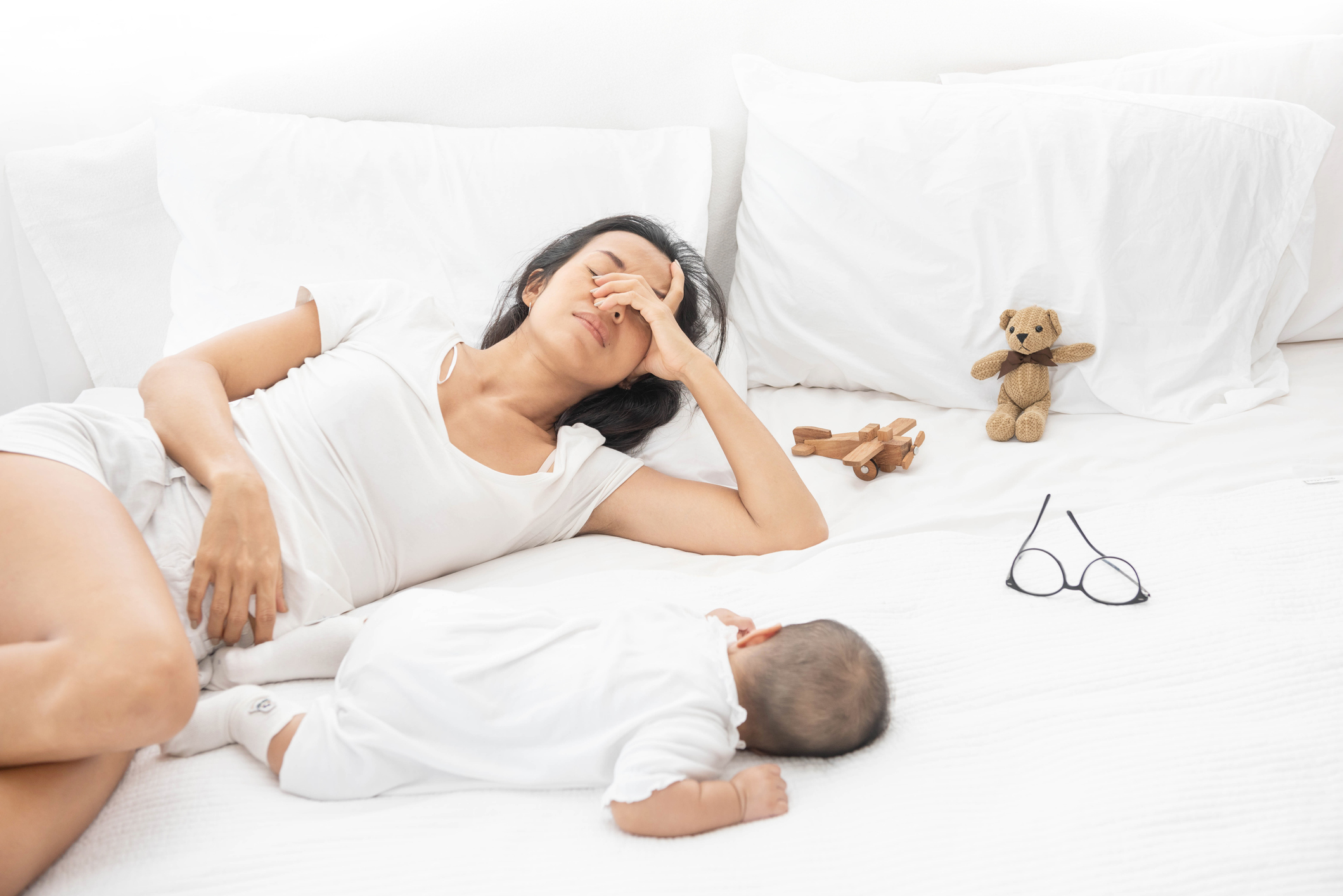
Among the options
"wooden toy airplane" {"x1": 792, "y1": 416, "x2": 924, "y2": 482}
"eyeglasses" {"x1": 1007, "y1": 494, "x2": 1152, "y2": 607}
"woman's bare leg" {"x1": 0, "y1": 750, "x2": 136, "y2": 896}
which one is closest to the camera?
"woman's bare leg" {"x1": 0, "y1": 750, "x2": 136, "y2": 896}

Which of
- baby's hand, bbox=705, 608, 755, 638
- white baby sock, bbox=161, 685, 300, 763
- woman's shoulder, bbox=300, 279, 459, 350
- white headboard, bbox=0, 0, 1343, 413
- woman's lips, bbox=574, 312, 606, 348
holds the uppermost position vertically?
white headboard, bbox=0, 0, 1343, 413

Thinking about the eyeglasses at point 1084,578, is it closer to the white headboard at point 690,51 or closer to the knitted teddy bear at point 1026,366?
the knitted teddy bear at point 1026,366

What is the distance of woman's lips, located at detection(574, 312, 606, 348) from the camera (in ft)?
4.50

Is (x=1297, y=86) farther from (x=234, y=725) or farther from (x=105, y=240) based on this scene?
(x=105, y=240)

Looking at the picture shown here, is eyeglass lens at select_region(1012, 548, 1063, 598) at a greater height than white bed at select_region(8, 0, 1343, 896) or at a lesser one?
lesser

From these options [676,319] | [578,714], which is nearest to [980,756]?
[578,714]

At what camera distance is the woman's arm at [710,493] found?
130 cm

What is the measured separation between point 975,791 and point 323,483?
913 millimetres

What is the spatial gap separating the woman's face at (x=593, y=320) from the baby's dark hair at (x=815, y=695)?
65cm

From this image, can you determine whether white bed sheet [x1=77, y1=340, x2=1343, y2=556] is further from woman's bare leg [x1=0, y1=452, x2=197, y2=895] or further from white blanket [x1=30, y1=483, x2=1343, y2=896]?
woman's bare leg [x1=0, y1=452, x2=197, y2=895]

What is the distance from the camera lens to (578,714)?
848 mm

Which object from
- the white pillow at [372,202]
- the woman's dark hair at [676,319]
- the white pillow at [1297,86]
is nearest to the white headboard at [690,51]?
the white pillow at [372,202]

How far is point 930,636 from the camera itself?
103 cm

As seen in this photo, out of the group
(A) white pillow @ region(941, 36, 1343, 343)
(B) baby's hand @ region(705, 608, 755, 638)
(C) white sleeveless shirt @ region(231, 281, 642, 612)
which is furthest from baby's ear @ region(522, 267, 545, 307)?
(A) white pillow @ region(941, 36, 1343, 343)
